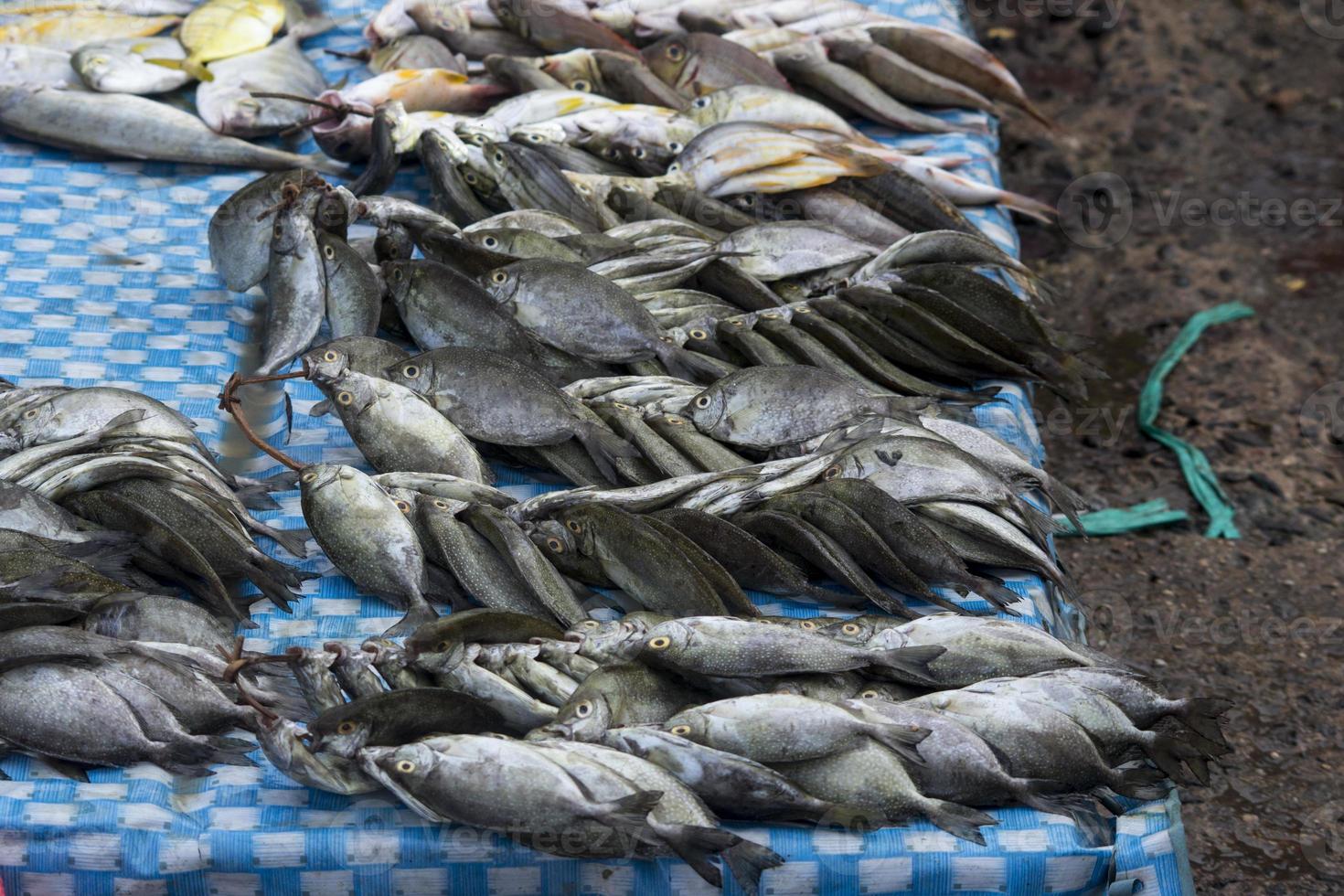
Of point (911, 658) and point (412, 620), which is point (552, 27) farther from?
point (911, 658)

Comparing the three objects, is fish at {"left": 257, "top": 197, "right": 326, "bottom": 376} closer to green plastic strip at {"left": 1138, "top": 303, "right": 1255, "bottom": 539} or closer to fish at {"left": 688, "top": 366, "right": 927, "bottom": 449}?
fish at {"left": 688, "top": 366, "right": 927, "bottom": 449}

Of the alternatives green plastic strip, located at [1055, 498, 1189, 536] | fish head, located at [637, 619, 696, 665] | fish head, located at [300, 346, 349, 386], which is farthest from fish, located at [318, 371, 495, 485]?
green plastic strip, located at [1055, 498, 1189, 536]

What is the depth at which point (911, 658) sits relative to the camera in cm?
237

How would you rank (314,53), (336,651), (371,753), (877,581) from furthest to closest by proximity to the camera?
(314,53) < (877,581) < (336,651) < (371,753)

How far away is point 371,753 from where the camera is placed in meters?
2.11

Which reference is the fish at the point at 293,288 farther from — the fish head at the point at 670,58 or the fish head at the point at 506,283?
the fish head at the point at 670,58

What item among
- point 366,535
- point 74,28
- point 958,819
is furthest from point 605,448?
point 74,28

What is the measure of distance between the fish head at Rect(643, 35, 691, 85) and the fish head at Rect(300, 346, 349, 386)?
1963 millimetres

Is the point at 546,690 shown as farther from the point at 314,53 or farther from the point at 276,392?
the point at 314,53

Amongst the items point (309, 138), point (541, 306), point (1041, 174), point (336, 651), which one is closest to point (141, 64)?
point (309, 138)

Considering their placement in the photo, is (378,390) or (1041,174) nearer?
(378,390)

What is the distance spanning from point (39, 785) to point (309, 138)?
268 centimetres

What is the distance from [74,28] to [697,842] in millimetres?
3865

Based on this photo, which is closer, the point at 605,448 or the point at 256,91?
the point at 605,448
